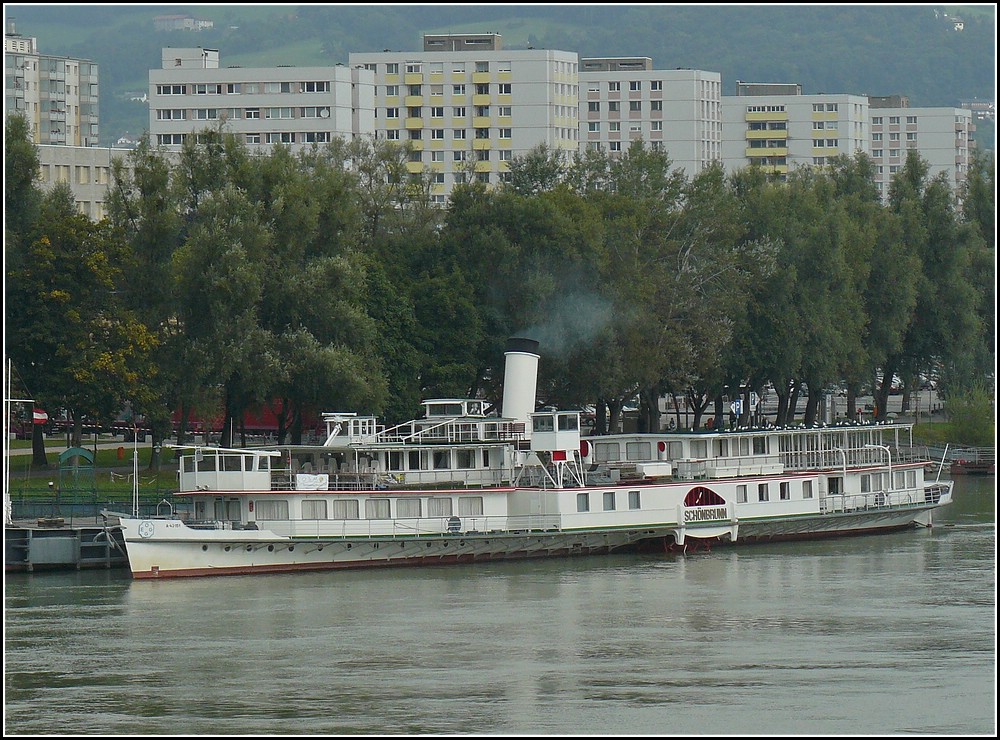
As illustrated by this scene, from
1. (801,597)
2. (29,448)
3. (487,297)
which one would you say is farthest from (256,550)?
(29,448)

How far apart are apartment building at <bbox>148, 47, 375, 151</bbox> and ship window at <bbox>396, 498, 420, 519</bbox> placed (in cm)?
11154

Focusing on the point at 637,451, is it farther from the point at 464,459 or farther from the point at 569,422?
the point at 464,459

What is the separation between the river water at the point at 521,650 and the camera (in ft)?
137

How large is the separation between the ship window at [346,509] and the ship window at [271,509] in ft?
5.45

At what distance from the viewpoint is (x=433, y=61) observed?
18262 centimetres

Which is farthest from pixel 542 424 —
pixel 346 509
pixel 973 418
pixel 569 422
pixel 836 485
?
pixel 973 418

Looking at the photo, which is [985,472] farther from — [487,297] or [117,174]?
[117,174]

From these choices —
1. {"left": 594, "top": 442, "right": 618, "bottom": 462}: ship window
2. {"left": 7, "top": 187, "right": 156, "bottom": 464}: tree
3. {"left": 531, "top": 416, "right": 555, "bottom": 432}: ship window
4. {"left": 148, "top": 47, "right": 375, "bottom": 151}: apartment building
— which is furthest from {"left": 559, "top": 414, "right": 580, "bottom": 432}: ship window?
{"left": 148, "top": 47, "right": 375, "bottom": 151}: apartment building

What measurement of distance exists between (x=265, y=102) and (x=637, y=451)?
4355 inches

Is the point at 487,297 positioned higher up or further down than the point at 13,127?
further down

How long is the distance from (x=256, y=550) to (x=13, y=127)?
24350 millimetres

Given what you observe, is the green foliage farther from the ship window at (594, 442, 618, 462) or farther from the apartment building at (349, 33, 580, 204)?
the apartment building at (349, 33, 580, 204)

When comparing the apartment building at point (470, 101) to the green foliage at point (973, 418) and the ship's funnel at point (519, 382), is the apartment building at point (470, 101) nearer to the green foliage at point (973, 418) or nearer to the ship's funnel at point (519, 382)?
the green foliage at point (973, 418)

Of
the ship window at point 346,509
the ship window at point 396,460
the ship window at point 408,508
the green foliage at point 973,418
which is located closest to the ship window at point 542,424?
the ship window at point 396,460
